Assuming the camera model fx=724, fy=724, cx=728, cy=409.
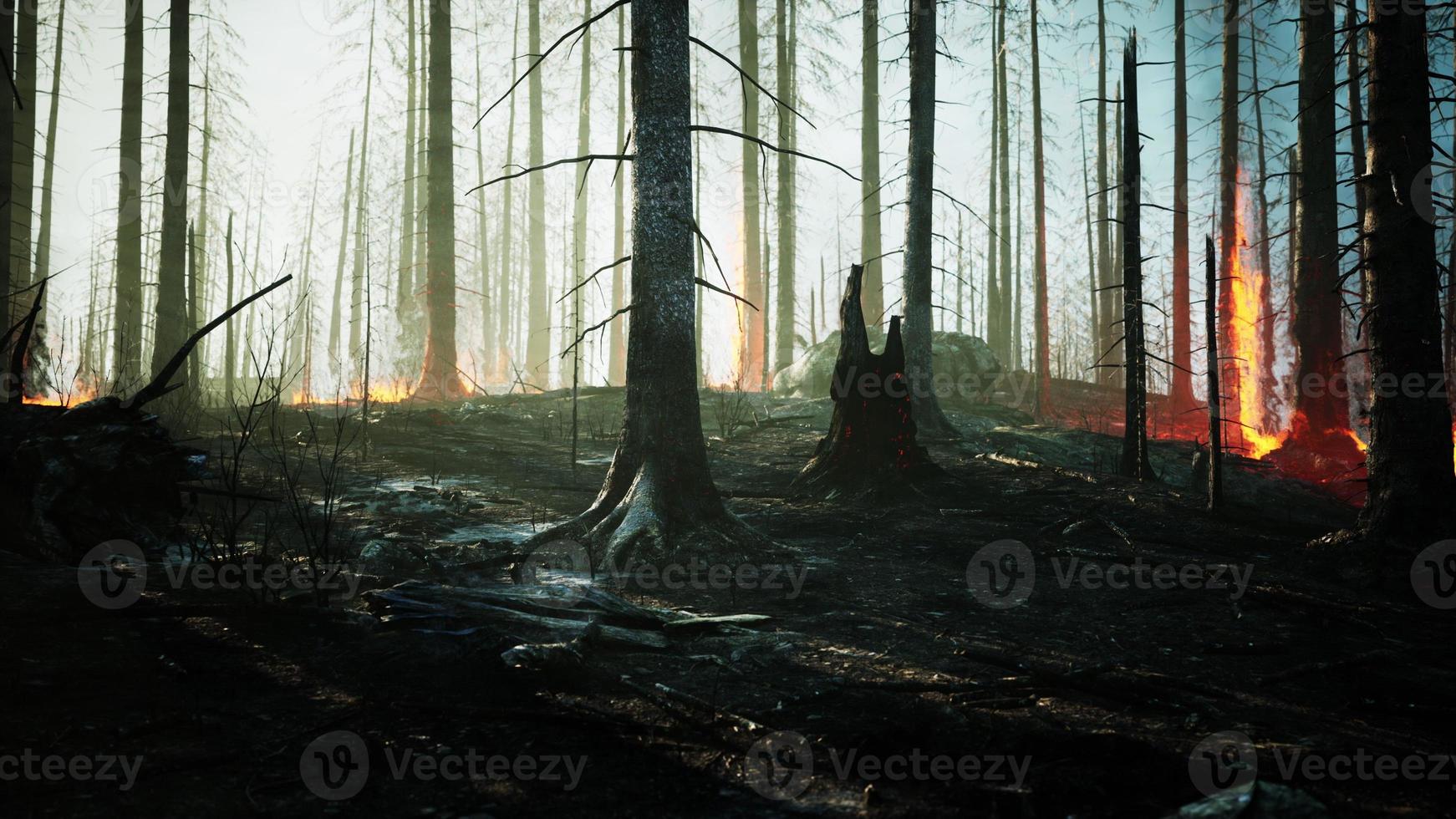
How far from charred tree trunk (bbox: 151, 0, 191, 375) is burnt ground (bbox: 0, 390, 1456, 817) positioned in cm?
794

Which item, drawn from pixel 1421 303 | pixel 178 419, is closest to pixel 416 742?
pixel 1421 303

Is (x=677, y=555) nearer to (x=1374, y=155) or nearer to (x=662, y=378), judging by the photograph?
(x=662, y=378)

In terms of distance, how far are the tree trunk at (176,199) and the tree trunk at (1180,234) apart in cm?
2097

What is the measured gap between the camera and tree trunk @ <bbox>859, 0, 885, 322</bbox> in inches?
743

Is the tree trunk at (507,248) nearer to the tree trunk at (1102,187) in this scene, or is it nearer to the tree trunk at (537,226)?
the tree trunk at (537,226)

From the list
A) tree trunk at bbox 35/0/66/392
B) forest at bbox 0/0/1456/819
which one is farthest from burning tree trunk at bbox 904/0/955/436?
tree trunk at bbox 35/0/66/392

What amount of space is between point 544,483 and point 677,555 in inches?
138

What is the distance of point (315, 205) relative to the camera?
3719cm

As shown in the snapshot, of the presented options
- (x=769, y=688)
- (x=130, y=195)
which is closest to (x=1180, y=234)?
(x=769, y=688)

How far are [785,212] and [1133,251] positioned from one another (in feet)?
40.4

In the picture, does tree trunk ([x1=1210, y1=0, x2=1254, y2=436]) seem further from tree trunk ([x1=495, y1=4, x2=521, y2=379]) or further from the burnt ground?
tree trunk ([x1=495, y1=4, x2=521, y2=379])

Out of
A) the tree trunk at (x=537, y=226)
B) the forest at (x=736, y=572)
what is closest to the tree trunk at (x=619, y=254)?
the tree trunk at (x=537, y=226)

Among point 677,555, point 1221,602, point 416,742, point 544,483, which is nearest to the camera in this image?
point 416,742

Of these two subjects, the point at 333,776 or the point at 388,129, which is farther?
the point at 388,129
